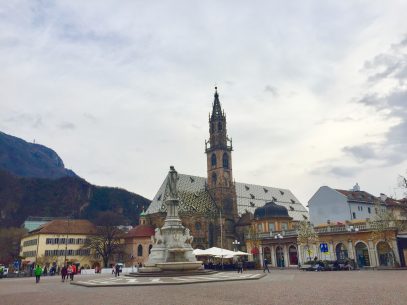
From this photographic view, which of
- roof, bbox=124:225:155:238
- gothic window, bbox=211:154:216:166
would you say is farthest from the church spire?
roof, bbox=124:225:155:238

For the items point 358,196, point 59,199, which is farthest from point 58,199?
point 358,196

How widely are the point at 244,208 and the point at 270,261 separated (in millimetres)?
38440

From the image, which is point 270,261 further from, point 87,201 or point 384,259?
point 87,201

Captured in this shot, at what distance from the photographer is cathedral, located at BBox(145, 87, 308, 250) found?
304 ft

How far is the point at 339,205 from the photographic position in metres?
75.6

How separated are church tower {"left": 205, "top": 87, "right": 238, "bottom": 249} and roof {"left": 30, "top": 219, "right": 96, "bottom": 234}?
3316 cm

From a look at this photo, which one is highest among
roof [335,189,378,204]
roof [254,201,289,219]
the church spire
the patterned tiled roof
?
the church spire

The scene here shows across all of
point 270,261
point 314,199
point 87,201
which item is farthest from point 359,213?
point 87,201

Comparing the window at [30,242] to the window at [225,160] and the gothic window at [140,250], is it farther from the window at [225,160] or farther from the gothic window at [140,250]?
the window at [225,160]

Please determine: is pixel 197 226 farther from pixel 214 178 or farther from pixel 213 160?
pixel 213 160

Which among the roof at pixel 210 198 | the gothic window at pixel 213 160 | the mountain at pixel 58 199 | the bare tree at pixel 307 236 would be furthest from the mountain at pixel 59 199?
the bare tree at pixel 307 236

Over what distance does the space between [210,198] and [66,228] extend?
123ft

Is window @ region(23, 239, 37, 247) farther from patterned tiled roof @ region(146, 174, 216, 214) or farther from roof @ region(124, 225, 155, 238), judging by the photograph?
patterned tiled roof @ region(146, 174, 216, 214)

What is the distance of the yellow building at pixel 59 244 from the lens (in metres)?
87.5
